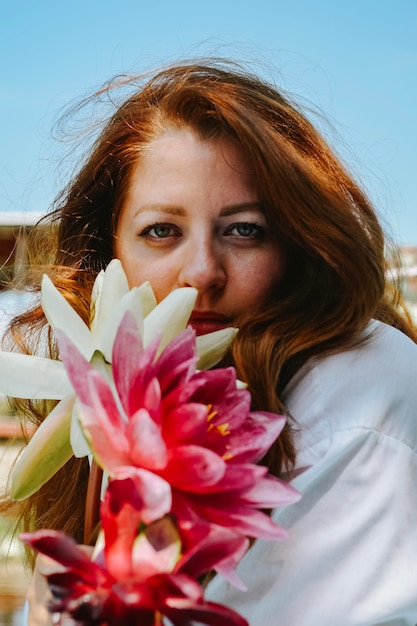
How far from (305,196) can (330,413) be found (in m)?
0.36

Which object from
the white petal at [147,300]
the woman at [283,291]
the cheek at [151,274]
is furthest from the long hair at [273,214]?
the white petal at [147,300]

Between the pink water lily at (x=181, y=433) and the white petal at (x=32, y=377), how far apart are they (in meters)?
0.16

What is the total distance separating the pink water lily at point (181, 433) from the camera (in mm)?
625

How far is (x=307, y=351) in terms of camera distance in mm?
1202

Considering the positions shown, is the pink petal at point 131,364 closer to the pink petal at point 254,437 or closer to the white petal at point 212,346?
the pink petal at point 254,437

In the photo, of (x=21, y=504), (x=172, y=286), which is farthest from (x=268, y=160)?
(x=21, y=504)

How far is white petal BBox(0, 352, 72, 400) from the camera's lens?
0.85 metres

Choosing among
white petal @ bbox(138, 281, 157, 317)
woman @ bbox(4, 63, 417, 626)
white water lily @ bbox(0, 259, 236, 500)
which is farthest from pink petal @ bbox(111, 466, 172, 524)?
woman @ bbox(4, 63, 417, 626)

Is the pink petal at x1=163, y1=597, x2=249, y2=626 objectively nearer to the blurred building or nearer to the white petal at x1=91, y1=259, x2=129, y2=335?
the white petal at x1=91, y1=259, x2=129, y2=335

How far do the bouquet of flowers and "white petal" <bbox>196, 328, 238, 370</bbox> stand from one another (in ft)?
0.55

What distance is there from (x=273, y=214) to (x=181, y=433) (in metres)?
0.69

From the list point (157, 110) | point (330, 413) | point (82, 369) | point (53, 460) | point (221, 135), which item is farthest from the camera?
point (157, 110)

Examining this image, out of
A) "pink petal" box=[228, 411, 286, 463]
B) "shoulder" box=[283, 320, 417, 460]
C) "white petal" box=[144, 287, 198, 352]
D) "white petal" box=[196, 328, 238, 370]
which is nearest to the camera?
"pink petal" box=[228, 411, 286, 463]

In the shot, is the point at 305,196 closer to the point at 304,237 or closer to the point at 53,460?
the point at 304,237
